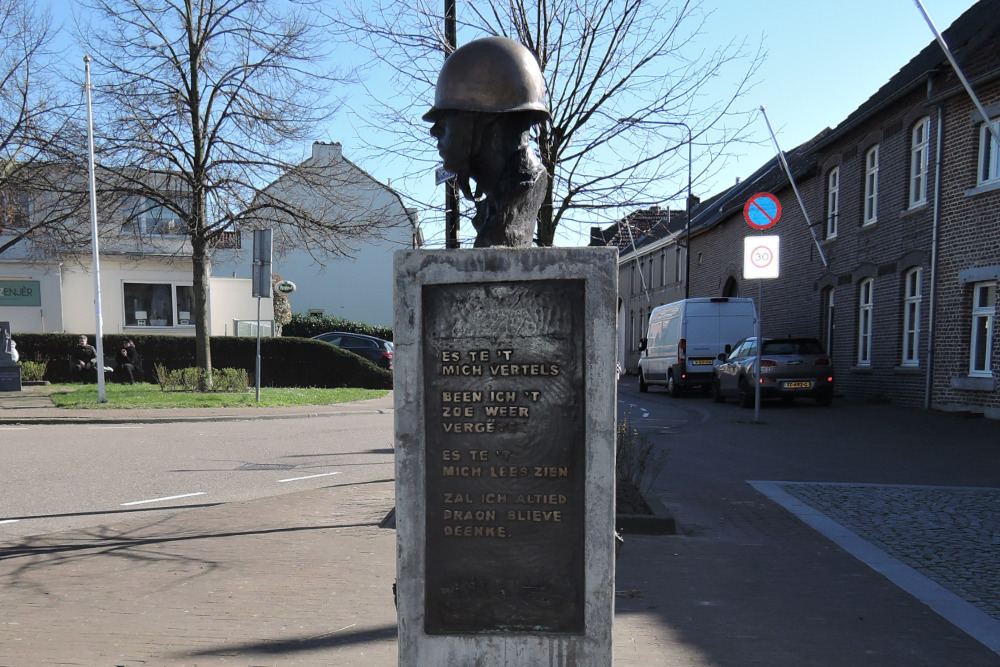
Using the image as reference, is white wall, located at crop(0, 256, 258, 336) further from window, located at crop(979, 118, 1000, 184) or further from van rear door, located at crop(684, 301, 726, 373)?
window, located at crop(979, 118, 1000, 184)

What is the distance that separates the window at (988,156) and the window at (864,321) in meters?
4.91

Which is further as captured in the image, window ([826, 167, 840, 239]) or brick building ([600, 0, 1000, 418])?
Answer: window ([826, 167, 840, 239])

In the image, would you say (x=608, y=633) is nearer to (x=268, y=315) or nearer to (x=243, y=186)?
(x=243, y=186)

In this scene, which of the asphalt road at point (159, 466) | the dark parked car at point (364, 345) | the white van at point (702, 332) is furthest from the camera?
the dark parked car at point (364, 345)

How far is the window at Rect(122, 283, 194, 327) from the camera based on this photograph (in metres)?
29.8

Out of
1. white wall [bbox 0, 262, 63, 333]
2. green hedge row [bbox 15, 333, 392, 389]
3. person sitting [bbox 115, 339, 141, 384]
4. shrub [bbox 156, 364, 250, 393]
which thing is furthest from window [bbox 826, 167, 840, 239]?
white wall [bbox 0, 262, 63, 333]

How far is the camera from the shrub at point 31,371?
2123 cm

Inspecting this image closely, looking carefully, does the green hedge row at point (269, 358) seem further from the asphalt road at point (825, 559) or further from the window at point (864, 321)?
the asphalt road at point (825, 559)

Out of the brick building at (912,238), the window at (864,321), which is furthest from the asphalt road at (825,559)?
the window at (864,321)

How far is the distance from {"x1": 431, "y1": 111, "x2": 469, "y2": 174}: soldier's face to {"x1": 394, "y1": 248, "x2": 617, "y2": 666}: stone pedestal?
53 centimetres

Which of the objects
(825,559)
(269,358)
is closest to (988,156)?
(825,559)

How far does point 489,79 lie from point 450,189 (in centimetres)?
503

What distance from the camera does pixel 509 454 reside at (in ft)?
9.62

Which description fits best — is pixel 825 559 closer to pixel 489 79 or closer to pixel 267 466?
pixel 489 79
